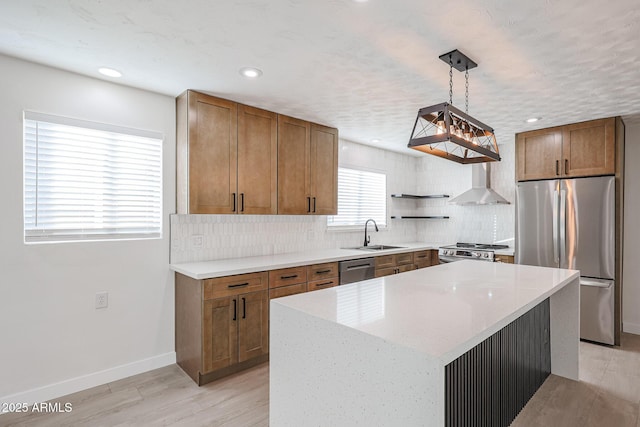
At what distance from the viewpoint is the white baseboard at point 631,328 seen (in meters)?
3.96

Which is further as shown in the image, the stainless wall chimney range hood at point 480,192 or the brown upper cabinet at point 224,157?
the stainless wall chimney range hood at point 480,192

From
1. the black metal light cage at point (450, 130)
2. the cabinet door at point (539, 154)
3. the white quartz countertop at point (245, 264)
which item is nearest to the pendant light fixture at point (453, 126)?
the black metal light cage at point (450, 130)

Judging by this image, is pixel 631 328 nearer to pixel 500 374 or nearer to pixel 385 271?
pixel 385 271

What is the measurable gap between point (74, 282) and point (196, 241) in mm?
998

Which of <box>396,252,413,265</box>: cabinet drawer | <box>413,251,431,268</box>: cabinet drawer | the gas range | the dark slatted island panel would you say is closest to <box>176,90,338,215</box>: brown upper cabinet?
<box>396,252,413,265</box>: cabinet drawer

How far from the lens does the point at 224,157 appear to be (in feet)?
10.4

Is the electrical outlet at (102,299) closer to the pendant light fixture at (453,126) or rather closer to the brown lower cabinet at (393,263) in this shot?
the pendant light fixture at (453,126)

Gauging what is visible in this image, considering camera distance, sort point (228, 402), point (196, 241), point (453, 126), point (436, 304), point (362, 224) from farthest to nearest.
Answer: point (362, 224) → point (196, 241) → point (228, 402) → point (453, 126) → point (436, 304)

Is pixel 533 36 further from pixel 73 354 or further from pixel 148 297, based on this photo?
pixel 73 354

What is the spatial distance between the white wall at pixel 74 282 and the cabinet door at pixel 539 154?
400 cm

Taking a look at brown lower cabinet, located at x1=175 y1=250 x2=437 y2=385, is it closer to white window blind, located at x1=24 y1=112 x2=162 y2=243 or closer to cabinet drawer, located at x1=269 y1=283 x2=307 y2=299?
cabinet drawer, located at x1=269 y1=283 x2=307 y2=299

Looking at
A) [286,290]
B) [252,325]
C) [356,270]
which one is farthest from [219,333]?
[356,270]

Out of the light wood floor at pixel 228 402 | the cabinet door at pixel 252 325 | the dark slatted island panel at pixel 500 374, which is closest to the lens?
the dark slatted island panel at pixel 500 374

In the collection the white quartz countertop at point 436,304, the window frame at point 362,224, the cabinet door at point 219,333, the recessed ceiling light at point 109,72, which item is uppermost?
→ the recessed ceiling light at point 109,72
